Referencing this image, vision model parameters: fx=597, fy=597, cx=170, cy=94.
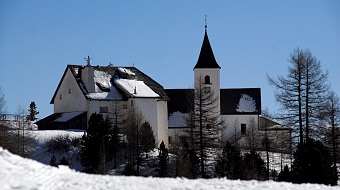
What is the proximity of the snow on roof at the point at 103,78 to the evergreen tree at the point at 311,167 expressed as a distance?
3262cm

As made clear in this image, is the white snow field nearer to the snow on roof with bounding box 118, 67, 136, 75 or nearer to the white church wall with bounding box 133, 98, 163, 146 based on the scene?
the white church wall with bounding box 133, 98, 163, 146

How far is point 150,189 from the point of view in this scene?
13227 mm

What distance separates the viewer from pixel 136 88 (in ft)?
204

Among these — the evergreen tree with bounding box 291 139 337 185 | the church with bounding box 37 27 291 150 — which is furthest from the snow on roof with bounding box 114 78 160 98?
the evergreen tree with bounding box 291 139 337 185

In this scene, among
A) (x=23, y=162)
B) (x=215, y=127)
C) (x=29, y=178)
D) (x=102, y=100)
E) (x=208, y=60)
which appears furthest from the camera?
(x=208, y=60)

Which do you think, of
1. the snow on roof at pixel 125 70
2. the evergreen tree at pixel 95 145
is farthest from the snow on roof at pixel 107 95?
the evergreen tree at pixel 95 145

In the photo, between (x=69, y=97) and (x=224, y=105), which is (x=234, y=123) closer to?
(x=224, y=105)

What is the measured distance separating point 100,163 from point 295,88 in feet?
51.6

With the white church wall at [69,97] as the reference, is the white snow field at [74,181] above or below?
below

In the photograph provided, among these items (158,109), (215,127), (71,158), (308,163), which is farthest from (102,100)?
(308,163)

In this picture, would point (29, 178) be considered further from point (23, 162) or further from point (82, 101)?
point (82, 101)

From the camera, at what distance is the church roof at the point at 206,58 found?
73500 mm

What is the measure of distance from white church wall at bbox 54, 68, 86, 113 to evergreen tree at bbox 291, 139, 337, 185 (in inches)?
1276

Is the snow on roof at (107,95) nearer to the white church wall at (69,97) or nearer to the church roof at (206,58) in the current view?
the white church wall at (69,97)
